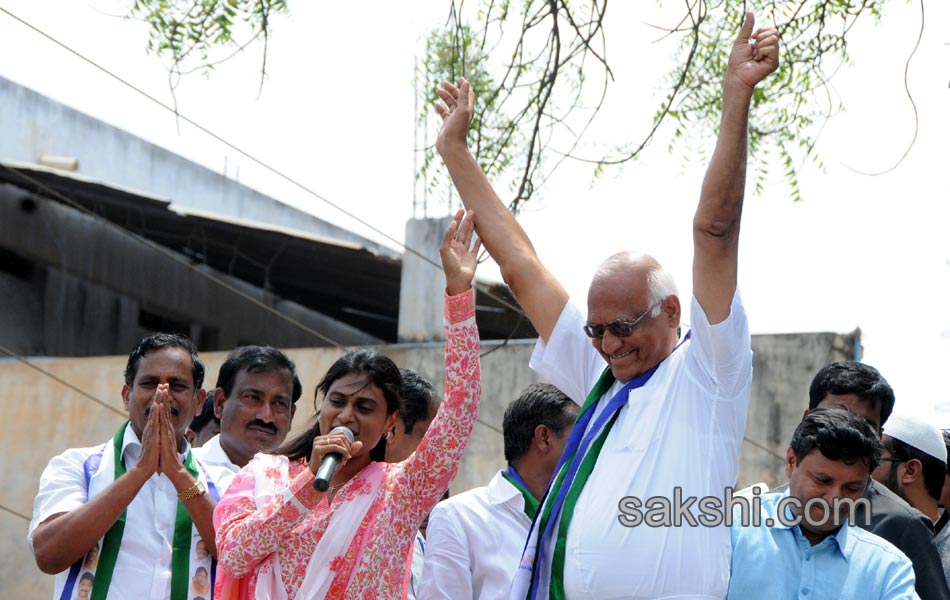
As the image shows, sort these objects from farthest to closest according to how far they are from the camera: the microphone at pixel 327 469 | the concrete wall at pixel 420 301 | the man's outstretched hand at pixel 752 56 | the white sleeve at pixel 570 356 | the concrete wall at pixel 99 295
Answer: the concrete wall at pixel 99 295 < the concrete wall at pixel 420 301 < the white sleeve at pixel 570 356 < the microphone at pixel 327 469 < the man's outstretched hand at pixel 752 56

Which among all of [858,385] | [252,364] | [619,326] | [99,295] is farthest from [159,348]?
[99,295]

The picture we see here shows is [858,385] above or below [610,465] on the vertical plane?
above

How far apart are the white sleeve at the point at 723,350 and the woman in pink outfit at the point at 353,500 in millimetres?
750

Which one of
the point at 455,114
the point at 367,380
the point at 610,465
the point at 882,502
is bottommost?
the point at 882,502

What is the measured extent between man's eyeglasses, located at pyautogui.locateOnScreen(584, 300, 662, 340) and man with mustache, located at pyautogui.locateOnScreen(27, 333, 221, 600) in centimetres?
162

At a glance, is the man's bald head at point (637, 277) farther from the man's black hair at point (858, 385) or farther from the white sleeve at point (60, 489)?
the white sleeve at point (60, 489)

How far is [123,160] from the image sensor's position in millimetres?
16578

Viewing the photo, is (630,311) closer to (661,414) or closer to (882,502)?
(661,414)

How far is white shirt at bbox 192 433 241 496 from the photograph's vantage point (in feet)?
15.0

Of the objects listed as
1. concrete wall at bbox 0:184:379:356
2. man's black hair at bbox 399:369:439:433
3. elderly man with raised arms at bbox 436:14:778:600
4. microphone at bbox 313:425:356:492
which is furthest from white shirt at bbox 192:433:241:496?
concrete wall at bbox 0:184:379:356

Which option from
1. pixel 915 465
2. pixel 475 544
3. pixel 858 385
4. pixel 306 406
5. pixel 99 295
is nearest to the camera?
pixel 475 544

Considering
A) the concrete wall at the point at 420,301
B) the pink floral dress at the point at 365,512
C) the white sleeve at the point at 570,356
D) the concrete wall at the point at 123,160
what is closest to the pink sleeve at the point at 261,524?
the pink floral dress at the point at 365,512

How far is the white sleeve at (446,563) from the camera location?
14.0 feet

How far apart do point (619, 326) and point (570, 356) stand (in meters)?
0.36
